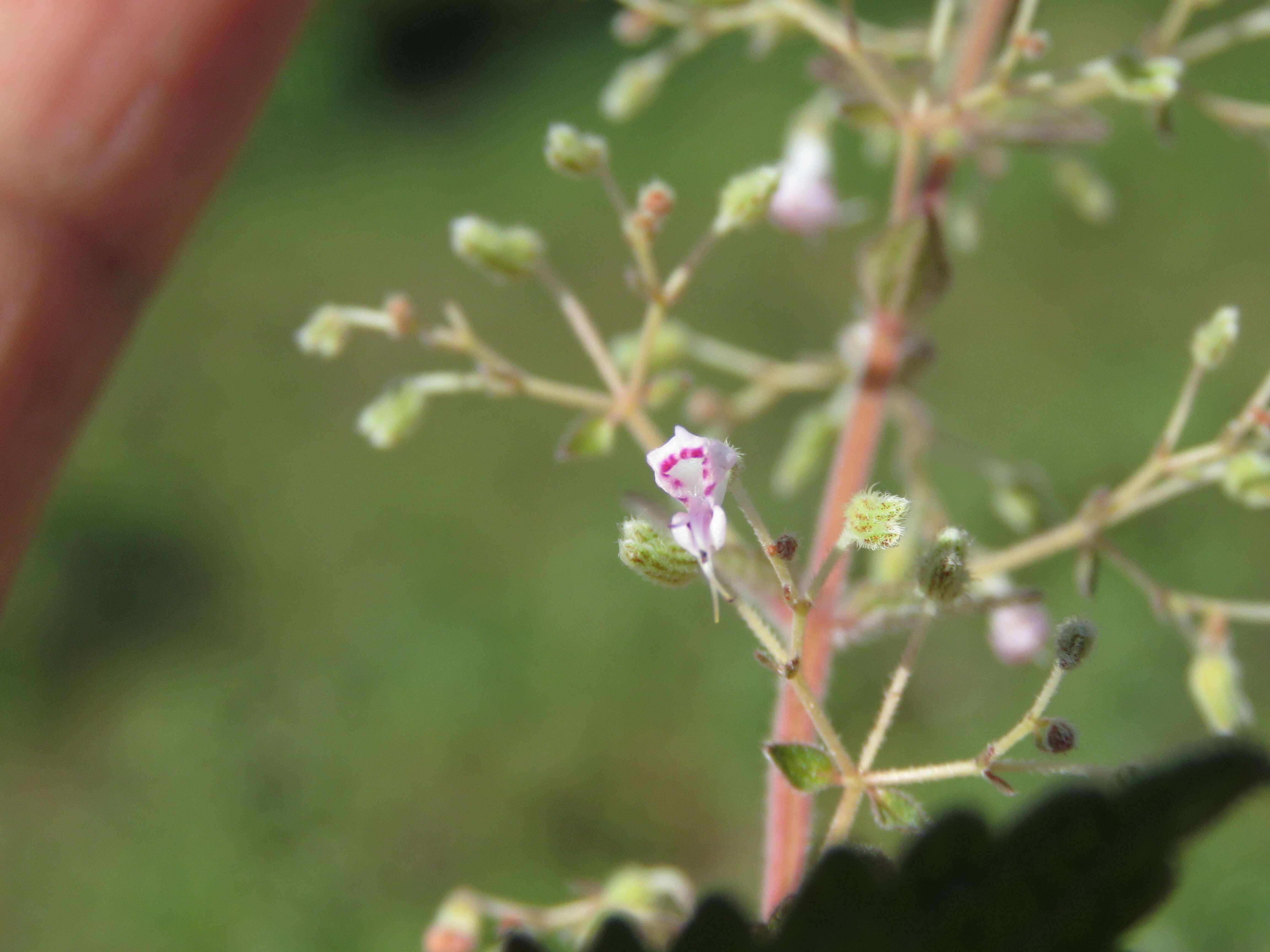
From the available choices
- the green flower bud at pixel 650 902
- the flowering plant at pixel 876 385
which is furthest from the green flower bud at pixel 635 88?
the green flower bud at pixel 650 902

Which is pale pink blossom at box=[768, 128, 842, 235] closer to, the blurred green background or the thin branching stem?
the thin branching stem

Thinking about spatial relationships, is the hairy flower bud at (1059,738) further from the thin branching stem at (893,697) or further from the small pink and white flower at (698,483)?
the small pink and white flower at (698,483)

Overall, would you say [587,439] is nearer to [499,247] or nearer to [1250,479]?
[499,247]

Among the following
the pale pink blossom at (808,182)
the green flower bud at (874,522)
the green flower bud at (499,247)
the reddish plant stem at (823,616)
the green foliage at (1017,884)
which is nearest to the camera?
the green foliage at (1017,884)

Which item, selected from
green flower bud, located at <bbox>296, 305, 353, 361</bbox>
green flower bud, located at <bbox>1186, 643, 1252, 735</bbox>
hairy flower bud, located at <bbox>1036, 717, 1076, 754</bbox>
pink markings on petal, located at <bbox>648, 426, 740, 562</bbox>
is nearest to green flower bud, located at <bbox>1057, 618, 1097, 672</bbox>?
hairy flower bud, located at <bbox>1036, 717, 1076, 754</bbox>

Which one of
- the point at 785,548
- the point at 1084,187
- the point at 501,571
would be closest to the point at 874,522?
the point at 785,548

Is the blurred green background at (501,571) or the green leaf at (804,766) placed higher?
the green leaf at (804,766)
